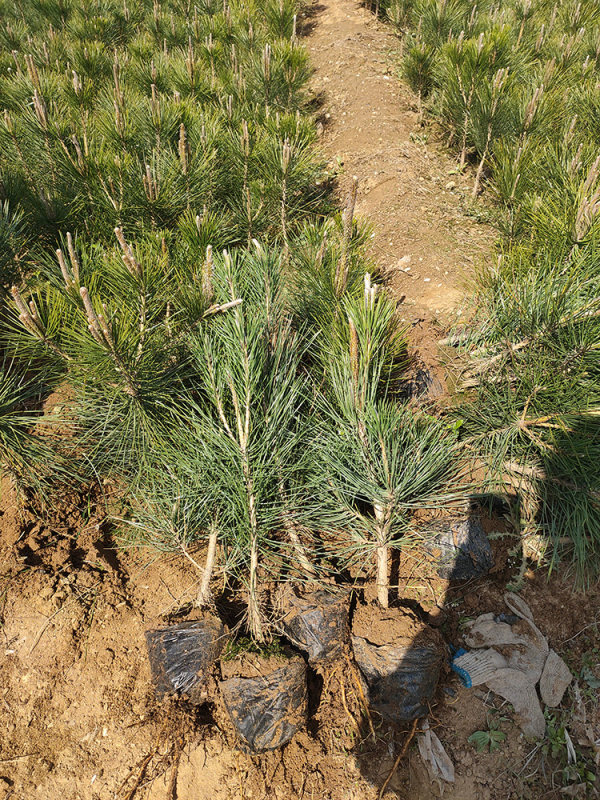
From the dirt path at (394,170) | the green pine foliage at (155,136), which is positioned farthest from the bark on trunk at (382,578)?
the green pine foliage at (155,136)

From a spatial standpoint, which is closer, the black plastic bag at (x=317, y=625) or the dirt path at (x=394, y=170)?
the black plastic bag at (x=317, y=625)

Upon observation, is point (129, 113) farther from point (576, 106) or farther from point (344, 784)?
point (344, 784)

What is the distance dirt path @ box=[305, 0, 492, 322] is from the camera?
9.70ft

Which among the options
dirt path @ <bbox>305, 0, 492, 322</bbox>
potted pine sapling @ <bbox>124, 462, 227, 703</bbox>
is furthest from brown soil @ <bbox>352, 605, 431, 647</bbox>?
dirt path @ <bbox>305, 0, 492, 322</bbox>

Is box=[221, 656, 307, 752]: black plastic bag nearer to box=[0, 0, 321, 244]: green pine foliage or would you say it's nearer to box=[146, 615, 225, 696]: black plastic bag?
box=[146, 615, 225, 696]: black plastic bag

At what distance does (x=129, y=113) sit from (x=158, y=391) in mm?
1932

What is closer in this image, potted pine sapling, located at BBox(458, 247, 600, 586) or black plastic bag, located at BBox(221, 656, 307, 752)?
black plastic bag, located at BBox(221, 656, 307, 752)

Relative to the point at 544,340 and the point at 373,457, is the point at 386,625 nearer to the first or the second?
the point at 373,457

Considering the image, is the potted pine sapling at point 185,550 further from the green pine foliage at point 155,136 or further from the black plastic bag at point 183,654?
the green pine foliage at point 155,136

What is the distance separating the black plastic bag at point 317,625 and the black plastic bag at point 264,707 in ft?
A: 0.43

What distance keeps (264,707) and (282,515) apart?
1.81 ft

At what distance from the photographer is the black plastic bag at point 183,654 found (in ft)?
4.96

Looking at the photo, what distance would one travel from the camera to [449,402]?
2090 mm

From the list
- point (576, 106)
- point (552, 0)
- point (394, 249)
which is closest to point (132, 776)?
point (394, 249)
